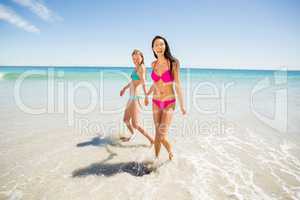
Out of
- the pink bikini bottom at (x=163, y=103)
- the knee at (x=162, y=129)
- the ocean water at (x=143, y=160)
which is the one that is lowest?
the ocean water at (x=143, y=160)

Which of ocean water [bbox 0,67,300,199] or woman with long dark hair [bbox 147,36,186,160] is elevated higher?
woman with long dark hair [bbox 147,36,186,160]

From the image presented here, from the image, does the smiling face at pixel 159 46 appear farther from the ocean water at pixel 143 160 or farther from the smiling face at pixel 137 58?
the ocean water at pixel 143 160

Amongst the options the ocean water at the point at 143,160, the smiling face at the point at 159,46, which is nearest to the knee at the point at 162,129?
the ocean water at the point at 143,160

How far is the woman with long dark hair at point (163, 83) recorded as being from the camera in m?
3.07

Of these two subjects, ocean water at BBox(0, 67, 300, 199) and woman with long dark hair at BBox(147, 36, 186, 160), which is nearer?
ocean water at BBox(0, 67, 300, 199)

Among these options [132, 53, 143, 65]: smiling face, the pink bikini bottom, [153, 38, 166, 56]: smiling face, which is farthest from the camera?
[132, 53, 143, 65]: smiling face

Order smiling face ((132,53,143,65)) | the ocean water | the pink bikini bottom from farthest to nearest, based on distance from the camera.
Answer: smiling face ((132,53,143,65))
the pink bikini bottom
the ocean water

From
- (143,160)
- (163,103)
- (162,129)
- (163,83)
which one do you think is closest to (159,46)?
(163,83)

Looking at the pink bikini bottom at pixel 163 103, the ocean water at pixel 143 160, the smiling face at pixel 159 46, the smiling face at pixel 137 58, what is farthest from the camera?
the smiling face at pixel 137 58

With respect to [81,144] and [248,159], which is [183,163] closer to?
[248,159]

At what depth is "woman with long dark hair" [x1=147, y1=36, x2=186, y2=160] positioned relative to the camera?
121 inches

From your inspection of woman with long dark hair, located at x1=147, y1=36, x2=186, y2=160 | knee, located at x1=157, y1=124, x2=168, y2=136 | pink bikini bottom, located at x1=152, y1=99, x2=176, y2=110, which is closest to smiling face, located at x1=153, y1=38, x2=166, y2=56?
woman with long dark hair, located at x1=147, y1=36, x2=186, y2=160

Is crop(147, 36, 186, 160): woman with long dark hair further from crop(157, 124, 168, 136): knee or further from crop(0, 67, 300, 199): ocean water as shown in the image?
crop(0, 67, 300, 199): ocean water

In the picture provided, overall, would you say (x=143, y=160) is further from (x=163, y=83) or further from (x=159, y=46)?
(x=159, y=46)
